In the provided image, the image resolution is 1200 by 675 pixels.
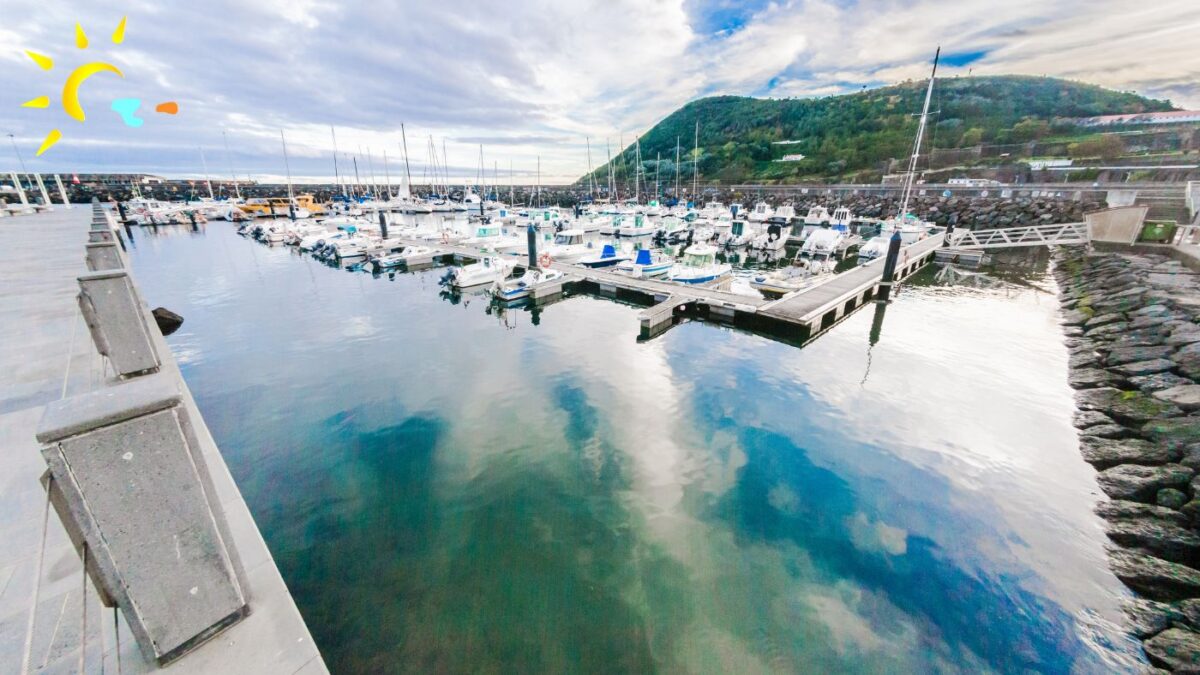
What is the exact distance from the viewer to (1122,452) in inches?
402

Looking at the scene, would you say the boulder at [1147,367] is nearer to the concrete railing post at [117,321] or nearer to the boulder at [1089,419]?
the boulder at [1089,419]

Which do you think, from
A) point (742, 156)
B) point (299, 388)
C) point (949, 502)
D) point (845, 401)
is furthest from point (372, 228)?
point (742, 156)

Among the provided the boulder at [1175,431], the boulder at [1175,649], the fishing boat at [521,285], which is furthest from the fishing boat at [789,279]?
the boulder at [1175,649]

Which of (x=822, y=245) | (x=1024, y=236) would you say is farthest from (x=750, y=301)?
(x=1024, y=236)

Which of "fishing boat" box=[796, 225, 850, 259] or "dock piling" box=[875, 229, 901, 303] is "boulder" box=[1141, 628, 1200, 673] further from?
"fishing boat" box=[796, 225, 850, 259]

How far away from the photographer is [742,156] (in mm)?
125125

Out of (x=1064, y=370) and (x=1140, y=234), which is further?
(x=1140, y=234)

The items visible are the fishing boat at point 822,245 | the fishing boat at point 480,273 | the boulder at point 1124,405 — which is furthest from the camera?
the fishing boat at point 822,245

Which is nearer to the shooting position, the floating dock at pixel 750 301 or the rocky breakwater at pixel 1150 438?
the rocky breakwater at pixel 1150 438

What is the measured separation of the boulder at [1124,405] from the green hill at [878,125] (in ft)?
296

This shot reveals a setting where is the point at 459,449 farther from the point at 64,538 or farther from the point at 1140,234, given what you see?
the point at 1140,234

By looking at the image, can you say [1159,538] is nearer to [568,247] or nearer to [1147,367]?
[1147,367]

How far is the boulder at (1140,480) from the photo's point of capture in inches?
338

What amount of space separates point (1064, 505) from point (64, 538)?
52.0ft
